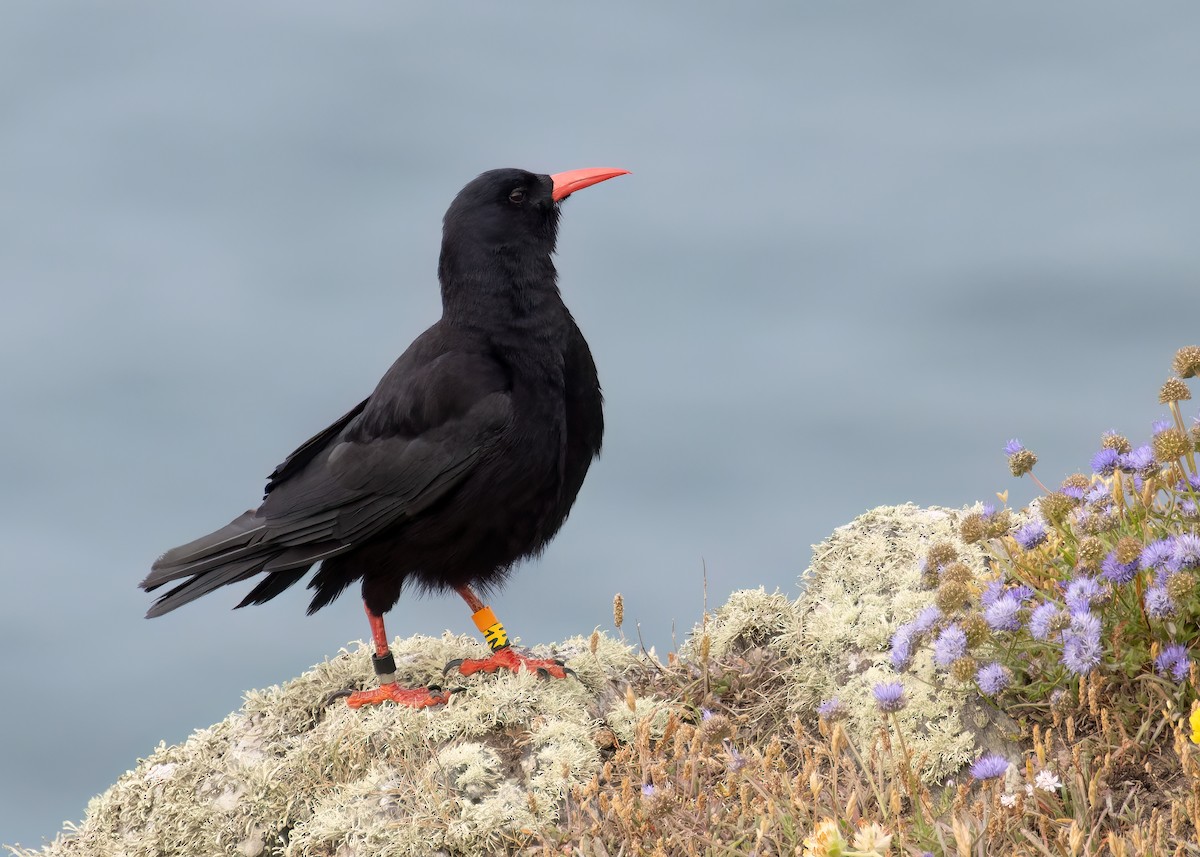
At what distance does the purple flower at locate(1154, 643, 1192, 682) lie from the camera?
427cm

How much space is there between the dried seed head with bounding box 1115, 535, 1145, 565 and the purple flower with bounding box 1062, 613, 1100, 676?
229mm

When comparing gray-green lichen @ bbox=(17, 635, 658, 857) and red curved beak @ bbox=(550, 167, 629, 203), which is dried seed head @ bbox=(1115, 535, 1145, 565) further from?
red curved beak @ bbox=(550, 167, 629, 203)

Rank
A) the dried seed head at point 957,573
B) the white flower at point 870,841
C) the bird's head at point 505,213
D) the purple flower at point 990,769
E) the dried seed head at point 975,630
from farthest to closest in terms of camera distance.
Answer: the bird's head at point 505,213 → the dried seed head at point 957,573 → the dried seed head at point 975,630 → the purple flower at point 990,769 → the white flower at point 870,841

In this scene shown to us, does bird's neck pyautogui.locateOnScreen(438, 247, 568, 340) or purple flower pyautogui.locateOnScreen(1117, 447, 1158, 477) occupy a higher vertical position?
bird's neck pyautogui.locateOnScreen(438, 247, 568, 340)

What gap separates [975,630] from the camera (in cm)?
420

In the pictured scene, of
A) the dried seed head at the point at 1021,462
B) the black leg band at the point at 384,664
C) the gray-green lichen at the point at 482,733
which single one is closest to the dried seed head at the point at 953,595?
the dried seed head at the point at 1021,462

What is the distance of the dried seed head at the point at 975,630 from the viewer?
→ 4188mm

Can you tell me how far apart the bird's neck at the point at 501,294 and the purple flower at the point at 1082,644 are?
256cm

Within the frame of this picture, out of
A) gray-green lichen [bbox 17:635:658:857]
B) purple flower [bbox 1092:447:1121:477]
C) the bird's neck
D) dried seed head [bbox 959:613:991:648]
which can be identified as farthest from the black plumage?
purple flower [bbox 1092:447:1121:477]

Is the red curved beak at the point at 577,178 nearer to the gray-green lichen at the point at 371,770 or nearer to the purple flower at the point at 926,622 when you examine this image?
the gray-green lichen at the point at 371,770

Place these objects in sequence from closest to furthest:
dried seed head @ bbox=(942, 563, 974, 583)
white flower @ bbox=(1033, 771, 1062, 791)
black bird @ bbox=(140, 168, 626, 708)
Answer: white flower @ bbox=(1033, 771, 1062, 791)
dried seed head @ bbox=(942, 563, 974, 583)
black bird @ bbox=(140, 168, 626, 708)

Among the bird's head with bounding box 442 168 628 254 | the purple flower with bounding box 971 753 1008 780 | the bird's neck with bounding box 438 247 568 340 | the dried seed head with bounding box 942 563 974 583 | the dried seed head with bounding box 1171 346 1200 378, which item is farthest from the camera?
the bird's head with bounding box 442 168 628 254

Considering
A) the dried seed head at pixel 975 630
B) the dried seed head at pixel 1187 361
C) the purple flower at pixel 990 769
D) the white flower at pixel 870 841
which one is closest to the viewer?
the white flower at pixel 870 841

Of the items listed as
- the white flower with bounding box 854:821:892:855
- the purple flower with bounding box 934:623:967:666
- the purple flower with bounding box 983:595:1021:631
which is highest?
the purple flower with bounding box 983:595:1021:631
